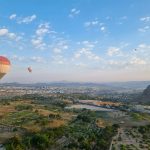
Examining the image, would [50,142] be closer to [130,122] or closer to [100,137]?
[100,137]

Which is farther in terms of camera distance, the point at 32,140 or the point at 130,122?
the point at 130,122

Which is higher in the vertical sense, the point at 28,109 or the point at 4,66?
the point at 4,66

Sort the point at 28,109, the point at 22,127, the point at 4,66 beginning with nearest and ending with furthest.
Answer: the point at 4,66 → the point at 22,127 → the point at 28,109

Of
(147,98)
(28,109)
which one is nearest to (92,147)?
(28,109)

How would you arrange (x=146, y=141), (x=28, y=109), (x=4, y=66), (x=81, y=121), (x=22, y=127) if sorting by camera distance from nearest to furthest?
(x=4, y=66) < (x=146, y=141) < (x=22, y=127) < (x=81, y=121) < (x=28, y=109)

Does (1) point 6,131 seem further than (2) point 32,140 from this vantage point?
Yes

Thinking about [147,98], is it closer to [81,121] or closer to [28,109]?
[28,109]

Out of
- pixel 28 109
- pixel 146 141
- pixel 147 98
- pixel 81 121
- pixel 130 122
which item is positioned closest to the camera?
pixel 146 141

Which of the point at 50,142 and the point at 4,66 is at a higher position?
the point at 4,66

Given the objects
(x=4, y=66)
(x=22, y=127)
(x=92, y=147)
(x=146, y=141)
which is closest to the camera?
(x=92, y=147)

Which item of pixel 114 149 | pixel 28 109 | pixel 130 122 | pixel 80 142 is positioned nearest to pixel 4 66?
pixel 80 142
